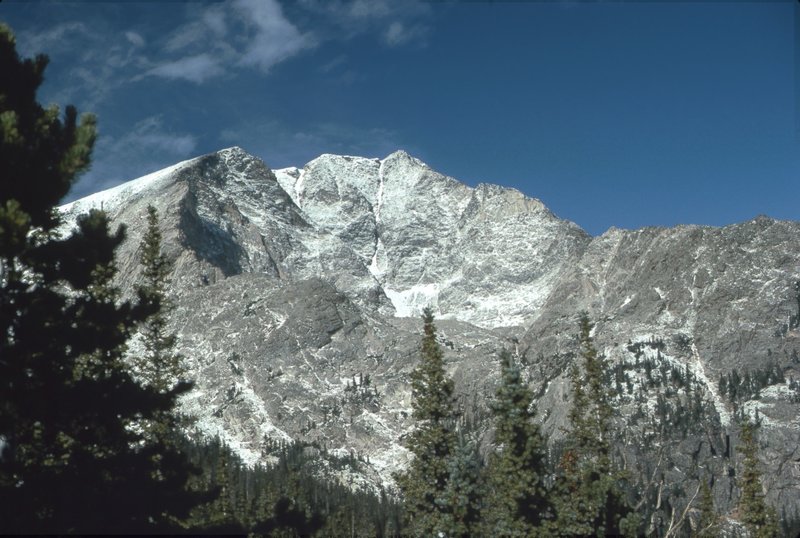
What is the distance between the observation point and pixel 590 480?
3975 centimetres

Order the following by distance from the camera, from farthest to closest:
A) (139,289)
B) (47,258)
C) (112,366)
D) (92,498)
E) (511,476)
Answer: (511,476), (139,289), (112,366), (47,258), (92,498)

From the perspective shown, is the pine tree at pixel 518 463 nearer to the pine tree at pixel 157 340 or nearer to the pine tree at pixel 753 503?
the pine tree at pixel 157 340

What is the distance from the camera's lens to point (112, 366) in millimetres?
26688

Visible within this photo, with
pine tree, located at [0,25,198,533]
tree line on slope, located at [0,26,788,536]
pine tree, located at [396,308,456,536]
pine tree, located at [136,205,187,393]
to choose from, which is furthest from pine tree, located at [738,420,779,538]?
pine tree, located at [0,25,198,533]

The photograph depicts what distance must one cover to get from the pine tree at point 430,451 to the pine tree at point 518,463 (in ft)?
7.84

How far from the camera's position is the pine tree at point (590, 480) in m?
38.0

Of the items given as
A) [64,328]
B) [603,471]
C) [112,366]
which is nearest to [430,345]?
[603,471]

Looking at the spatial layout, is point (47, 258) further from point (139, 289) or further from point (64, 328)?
point (139, 289)

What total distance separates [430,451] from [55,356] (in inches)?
990

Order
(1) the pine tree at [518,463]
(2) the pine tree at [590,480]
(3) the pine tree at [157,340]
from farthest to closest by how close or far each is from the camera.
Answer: (2) the pine tree at [590,480]
(1) the pine tree at [518,463]
(3) the pine tree at [157,340]

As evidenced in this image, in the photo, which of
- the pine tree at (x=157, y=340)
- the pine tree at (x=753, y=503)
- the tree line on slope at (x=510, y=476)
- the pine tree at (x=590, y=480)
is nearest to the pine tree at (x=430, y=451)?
the tree line on slope at (x=510, y=476)

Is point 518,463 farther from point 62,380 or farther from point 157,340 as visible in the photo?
point 62,380

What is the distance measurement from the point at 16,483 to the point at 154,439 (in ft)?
48.2

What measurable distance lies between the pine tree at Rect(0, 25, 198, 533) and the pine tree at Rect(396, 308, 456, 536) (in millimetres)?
21876
